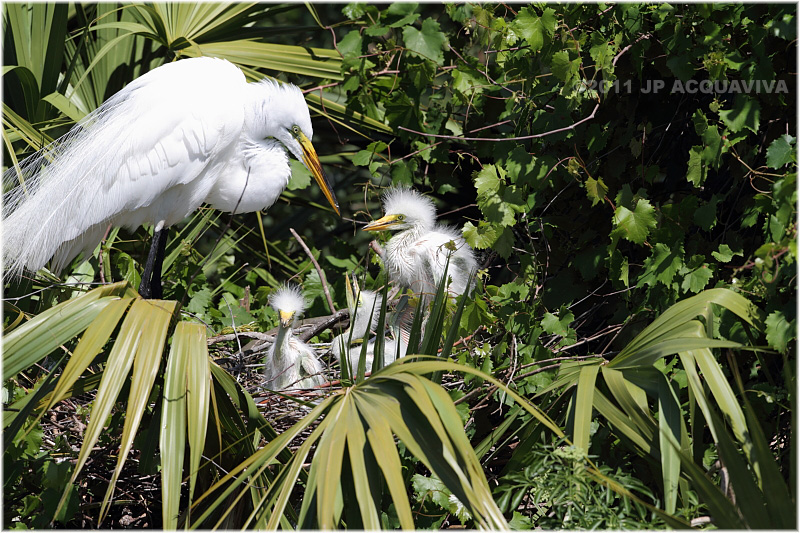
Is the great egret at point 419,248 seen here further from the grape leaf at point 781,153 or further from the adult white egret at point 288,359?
the grape leaf at point 781,153

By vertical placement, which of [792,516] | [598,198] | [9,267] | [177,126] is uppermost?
[177,126]

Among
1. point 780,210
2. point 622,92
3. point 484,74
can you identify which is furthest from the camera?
point 484,74

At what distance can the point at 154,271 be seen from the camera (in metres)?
2.47

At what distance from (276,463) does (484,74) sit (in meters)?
1.61

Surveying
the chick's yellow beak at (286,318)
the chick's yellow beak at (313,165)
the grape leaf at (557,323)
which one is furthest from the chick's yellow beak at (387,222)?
the grape leaf at (557,323)

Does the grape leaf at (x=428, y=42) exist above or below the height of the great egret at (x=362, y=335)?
above

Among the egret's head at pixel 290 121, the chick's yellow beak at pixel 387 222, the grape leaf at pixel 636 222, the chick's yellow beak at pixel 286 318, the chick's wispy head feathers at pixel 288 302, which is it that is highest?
the egret's head at pixel 290 121

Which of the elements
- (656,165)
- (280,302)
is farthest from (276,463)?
(656,165)

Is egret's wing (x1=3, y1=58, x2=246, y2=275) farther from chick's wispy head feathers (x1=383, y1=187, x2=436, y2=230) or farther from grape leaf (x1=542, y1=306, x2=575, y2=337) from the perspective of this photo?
grape leaf (x1=542, y1=306, x2=575, y2=337)

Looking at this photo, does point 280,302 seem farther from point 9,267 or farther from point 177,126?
point 9,267

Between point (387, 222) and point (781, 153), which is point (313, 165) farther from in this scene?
point (781, 153)

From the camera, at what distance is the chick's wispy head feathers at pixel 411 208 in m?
2.73

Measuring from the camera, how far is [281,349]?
2.42 m

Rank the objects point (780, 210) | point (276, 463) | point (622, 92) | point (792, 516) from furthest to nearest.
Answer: point (622, 92) → point (276, 463) → point (780, 210) → point (792, 516)
